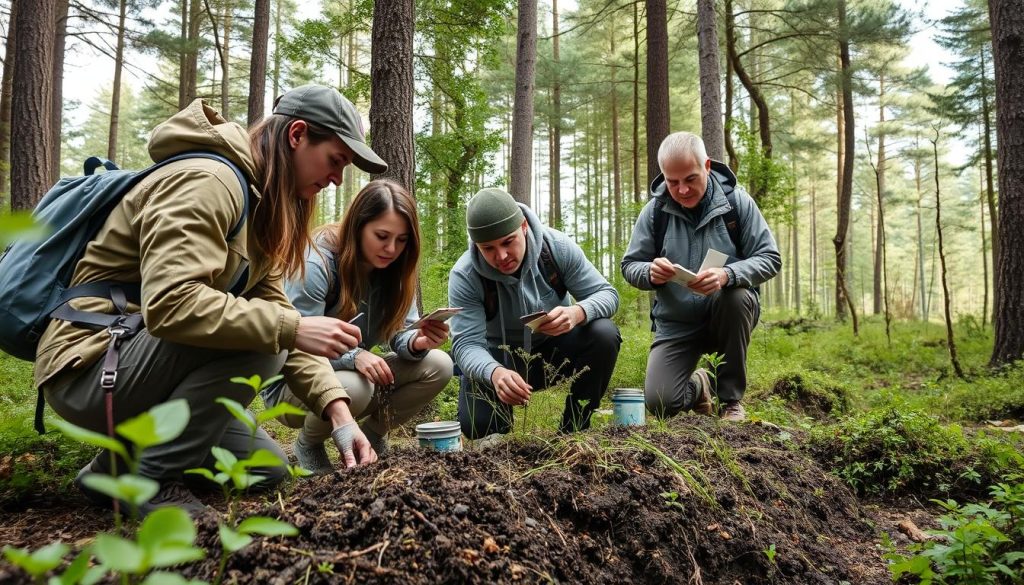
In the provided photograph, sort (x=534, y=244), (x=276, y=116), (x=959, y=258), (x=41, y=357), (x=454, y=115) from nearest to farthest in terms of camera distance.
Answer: (x=41, y=357) < (x=276, y=116) < (x=534, y=244) < (x=454, y=115) < (x=959, y=258)

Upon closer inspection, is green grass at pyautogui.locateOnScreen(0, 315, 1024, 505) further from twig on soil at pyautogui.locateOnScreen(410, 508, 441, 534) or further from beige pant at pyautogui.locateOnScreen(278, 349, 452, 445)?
twig on soil at pyautogui.locateOnScreen(410, 508, 441, 534)

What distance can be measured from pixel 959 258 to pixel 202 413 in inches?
1898

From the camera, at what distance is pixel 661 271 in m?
3.81

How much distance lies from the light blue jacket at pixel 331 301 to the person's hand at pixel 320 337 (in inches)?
29.6

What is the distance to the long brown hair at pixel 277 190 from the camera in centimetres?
228

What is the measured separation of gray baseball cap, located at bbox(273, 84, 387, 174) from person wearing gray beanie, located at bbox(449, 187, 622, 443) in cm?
102

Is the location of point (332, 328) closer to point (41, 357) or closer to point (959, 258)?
point (41, 357)

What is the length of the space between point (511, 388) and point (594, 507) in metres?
1.25

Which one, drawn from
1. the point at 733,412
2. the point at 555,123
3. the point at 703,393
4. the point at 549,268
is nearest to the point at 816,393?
the point at 703,393

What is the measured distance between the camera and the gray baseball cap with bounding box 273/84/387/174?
7.82 feet

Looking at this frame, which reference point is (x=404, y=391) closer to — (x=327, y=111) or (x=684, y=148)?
(x=327, y=111)

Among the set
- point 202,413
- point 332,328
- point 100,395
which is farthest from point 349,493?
point 100,395

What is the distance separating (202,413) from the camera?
2215 mm

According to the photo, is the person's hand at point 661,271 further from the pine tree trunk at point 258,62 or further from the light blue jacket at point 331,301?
the pine tree trunk at point 258,62
